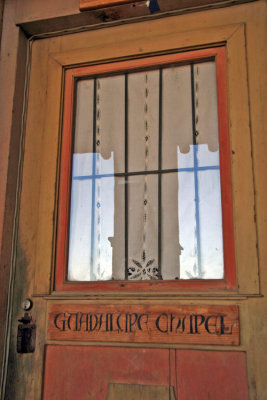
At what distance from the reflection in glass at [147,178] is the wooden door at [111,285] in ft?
0.22

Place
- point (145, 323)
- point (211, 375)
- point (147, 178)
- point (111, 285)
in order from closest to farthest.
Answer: point (211, 375)
point (145, 323)
point (111, 285)
point (147, 178)

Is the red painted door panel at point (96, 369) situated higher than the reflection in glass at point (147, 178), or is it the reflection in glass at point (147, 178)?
the reflection in glass at point (147, 178)

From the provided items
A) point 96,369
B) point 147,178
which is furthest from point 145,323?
point 147,178

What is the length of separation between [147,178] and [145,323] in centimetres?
79

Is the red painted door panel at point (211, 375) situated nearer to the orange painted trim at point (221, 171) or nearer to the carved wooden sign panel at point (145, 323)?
the carved wooden sign panel at point (145, 323)

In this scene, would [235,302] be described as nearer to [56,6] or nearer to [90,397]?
[90,397]

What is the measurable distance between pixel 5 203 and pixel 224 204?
1.22 m

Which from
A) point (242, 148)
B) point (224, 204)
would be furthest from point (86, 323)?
point (242, 148)

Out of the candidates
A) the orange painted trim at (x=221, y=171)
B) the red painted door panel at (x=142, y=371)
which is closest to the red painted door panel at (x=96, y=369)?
the red painted door panel at (x=142, y=371)

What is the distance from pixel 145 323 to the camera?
2.29 metres

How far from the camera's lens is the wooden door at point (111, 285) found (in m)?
2.20

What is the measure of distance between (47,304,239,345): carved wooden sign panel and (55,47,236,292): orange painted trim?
0.11m

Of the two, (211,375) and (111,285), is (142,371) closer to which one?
(211,375)

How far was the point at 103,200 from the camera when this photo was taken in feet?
8.59
